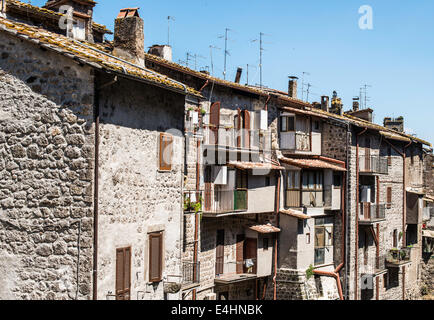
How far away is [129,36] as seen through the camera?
54.8 feet

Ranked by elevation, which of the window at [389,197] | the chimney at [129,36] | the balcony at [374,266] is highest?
the chimney at [129,36]

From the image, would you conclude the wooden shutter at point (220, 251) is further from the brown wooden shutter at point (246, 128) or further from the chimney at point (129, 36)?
the chimney at point (129, 36)

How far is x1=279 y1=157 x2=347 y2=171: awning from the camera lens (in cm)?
3156

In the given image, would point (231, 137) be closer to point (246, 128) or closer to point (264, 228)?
point (246, 128)

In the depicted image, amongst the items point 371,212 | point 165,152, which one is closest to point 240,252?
point 371,212

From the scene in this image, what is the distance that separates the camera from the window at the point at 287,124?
3281cm

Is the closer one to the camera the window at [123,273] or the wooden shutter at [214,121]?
the window at [123,273]

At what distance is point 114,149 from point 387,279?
33.3 m

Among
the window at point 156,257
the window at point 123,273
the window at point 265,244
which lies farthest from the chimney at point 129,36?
the window at point 265,244

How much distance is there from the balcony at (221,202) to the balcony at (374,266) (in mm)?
14482

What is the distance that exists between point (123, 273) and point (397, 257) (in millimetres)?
32189

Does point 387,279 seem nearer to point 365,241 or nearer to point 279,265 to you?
point 365,241

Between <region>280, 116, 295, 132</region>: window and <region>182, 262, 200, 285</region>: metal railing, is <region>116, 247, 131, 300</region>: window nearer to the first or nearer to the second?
<region>182, 262, 200, 285</region>: metal railing
